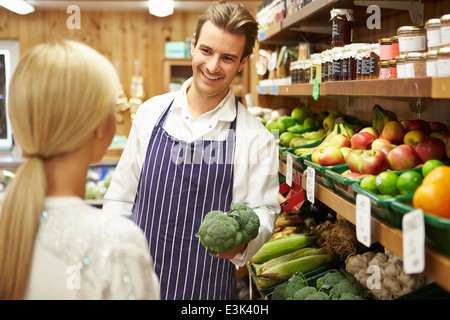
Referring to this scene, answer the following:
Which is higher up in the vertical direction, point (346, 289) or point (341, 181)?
point (341, 181)

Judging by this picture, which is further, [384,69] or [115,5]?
[115,5]

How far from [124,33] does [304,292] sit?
208 inches

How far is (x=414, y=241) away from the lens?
1140 millimetres

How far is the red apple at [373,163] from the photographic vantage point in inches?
67.0

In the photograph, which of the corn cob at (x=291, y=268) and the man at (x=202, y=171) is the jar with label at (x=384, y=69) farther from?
the corn cob at (x=291, y=268)

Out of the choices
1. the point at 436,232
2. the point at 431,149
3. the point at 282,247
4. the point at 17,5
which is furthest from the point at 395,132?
the point at 17,5

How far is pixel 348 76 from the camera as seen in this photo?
81.1 inches

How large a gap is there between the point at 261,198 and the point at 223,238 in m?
0.41

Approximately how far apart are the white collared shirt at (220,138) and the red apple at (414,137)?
0.54 m

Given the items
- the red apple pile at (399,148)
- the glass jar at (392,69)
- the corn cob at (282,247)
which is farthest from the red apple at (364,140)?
the corn cob at (282,247)

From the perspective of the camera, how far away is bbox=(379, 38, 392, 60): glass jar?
67.4 inches

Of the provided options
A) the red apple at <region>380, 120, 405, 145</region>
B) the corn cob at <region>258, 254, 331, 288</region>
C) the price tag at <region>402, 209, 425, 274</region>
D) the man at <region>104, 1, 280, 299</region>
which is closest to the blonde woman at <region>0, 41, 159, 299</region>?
the price tag at <region>402, 209, 425, 274</region>

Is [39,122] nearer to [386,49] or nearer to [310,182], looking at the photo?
[386,49]
